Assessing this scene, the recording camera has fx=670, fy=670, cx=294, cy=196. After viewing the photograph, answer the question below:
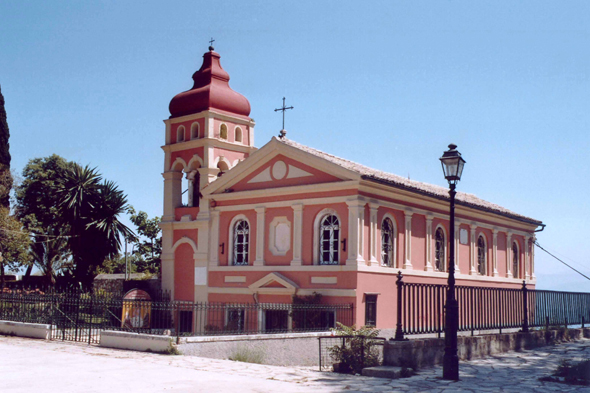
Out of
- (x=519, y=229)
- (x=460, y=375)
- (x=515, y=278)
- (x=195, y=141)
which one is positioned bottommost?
(x=460, y=375)

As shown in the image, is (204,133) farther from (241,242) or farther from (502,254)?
(502,254)

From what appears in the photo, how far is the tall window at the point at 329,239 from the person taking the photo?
893 inches

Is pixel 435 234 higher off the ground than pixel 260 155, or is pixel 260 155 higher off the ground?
pixel 260 155

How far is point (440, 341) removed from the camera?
Result: 547 inches

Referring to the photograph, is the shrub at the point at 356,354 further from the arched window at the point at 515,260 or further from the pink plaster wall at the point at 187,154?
the arched window at the point at 515,260

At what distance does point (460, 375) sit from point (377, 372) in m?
1.61

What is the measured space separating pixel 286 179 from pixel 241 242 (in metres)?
3.31

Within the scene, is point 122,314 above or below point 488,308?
below

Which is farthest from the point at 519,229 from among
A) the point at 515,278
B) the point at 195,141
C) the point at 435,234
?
the point at 195,141

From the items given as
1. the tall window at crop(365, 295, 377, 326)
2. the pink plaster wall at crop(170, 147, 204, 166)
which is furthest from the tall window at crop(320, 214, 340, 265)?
the pink plaster wall at crop(170, 147, 204, 166)

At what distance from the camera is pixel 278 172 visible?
24297 millimetres

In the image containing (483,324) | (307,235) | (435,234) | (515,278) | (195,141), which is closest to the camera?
(483,324)

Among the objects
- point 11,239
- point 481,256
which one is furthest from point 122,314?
point 11,239

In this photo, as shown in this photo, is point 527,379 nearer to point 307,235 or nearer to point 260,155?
point 307,235
